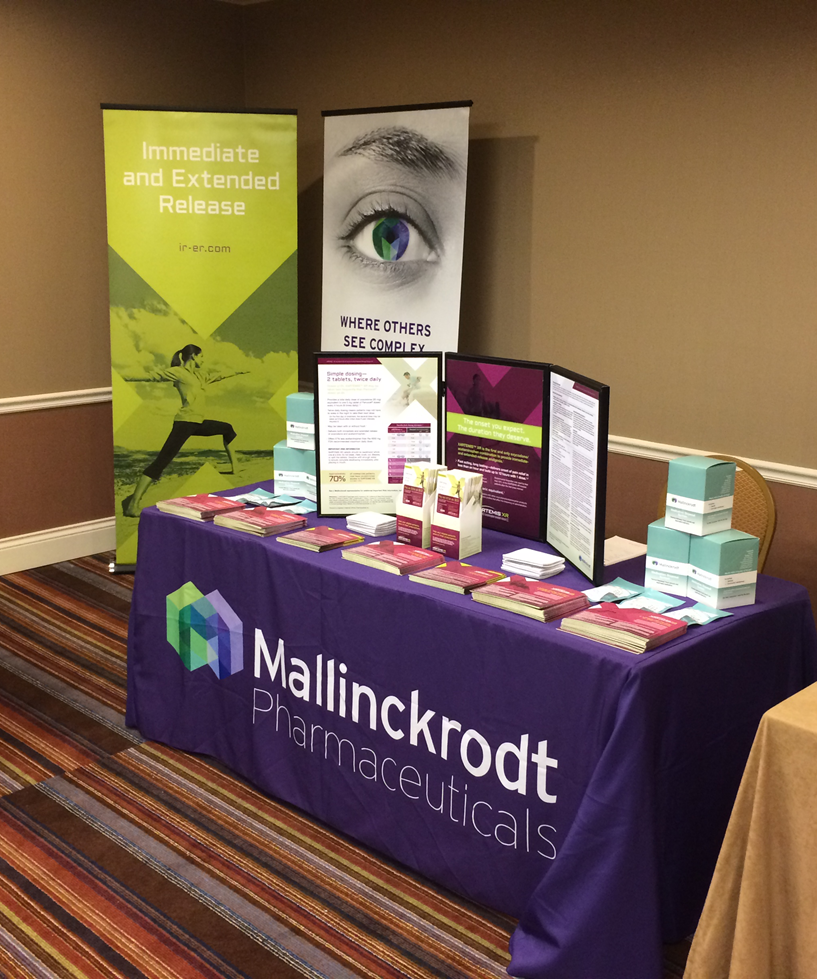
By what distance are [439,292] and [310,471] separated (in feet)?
5.60

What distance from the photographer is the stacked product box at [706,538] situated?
2.10 m

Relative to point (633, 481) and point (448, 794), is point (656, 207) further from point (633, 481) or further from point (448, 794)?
point (448, 794)

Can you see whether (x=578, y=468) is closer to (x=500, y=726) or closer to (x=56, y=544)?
(x=500, y=726)

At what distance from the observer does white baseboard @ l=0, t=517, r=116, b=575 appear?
474 centimetres

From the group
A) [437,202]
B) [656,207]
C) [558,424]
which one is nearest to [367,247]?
[437,202]

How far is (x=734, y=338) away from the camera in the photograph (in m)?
3.72

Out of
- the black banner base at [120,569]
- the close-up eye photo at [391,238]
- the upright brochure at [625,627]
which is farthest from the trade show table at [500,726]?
the close-up eye photo at [391,238]

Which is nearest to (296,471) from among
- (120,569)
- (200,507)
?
(200,507)

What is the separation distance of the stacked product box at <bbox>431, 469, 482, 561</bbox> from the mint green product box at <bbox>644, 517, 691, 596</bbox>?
1.55ft

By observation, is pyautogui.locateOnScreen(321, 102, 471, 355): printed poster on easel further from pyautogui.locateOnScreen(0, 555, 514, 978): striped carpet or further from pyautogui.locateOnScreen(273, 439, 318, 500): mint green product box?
pyautogui.locateOnScreen(0, 555, 514, 978): striped carpet

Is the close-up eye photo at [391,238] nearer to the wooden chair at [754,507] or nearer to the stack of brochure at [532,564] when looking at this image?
the wooden chair at [754,507]

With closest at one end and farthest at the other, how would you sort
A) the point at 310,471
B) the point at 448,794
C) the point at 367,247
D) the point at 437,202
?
the point at 448,794 < the point at 310,471 < the point at 437,202 < the point at 367,247

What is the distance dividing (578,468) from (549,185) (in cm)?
230

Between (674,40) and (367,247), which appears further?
(367,247)
